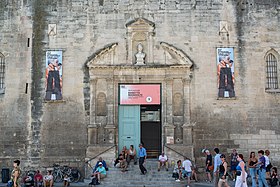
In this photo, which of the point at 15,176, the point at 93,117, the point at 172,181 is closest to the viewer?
the point at 15,176

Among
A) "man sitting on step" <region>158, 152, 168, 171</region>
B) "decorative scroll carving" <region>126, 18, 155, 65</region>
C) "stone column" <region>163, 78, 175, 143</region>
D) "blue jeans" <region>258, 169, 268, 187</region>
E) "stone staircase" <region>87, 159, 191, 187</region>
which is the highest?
"decorative scroll carving" <region>126, 18, 155, 65</region>

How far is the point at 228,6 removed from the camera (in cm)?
1995

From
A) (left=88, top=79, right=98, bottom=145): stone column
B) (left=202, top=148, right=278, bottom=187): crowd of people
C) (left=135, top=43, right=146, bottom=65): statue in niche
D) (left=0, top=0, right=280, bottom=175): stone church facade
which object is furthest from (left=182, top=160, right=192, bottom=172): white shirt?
(left=135, top=43, right=146, bottom=65): statue in niche

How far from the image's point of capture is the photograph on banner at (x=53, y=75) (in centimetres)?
1942

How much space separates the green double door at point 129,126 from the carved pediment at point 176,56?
278cm

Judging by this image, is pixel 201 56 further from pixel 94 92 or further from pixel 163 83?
pixel 94 92

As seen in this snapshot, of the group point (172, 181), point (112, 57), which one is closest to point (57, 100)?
point (112, 57)

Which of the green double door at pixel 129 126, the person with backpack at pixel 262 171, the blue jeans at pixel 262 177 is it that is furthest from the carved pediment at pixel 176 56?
the blue jeans at pixel 262 177

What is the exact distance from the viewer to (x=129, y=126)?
760 inches

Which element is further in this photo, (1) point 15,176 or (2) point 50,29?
(2) point 50,29

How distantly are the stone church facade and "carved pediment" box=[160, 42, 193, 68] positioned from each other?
0.15ft

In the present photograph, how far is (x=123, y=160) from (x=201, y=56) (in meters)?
6.17

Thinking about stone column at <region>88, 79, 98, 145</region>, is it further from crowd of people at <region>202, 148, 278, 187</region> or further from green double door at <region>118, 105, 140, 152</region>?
crowd of people at <region>202, 148, 278, 187</region>

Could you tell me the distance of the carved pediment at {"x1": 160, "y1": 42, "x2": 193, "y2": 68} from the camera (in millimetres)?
19266
